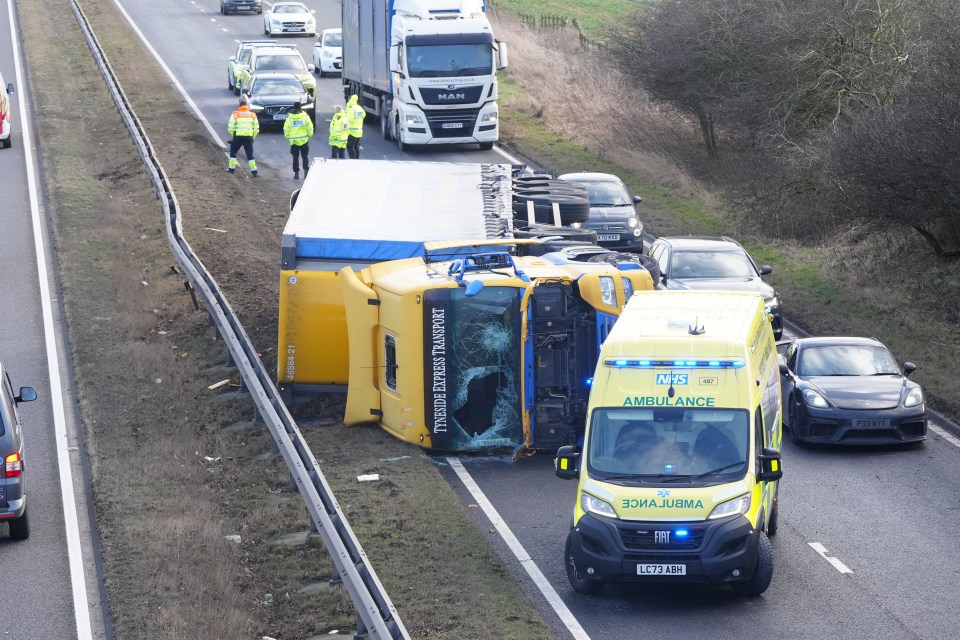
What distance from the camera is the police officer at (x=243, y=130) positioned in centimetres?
3297

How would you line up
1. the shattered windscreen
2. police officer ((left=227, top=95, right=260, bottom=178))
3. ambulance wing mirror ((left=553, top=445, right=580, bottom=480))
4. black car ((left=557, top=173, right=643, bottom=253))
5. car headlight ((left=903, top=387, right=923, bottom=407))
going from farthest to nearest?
1. police officer ((left=227, top=95, right=260, bottom=178))
2. black car ((left=557, top=173, right=643, bottom=253))
3. car headlight ((left=903, top=387, right=923, bottom=407))
4. the shattered windscreen
5. ambulance wing mirror ((left=553, top=445, right=580, bottom=480))

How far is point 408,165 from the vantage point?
76.5ft

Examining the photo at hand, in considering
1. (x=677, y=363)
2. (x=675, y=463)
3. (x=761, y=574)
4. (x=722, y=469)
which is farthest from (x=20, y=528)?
(x=761, y=574)

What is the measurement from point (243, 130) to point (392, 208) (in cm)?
1323

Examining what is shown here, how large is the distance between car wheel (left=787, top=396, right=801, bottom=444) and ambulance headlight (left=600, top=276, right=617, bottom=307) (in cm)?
312

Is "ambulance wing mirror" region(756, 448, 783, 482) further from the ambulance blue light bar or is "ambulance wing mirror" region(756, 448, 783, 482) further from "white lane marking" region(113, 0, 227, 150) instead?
"white lane marking" region(113, 0, 227, 150)

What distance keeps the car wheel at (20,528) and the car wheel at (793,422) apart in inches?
368

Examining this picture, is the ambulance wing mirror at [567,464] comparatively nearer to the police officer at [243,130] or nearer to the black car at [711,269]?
the black car at [711,269]

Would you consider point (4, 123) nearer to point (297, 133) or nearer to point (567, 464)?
point (297, 133)

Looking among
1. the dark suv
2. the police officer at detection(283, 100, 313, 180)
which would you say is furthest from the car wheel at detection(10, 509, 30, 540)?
the police officer at detection(283, 100, 313, 180)

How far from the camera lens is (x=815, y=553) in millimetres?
14297

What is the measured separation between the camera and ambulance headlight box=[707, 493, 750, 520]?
12523mm

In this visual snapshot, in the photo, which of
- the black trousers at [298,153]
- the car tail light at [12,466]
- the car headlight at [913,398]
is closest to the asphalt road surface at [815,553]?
the car headlight at [913,398]

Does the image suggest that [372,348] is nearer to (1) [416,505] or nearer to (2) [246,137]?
(1) [416,505]
